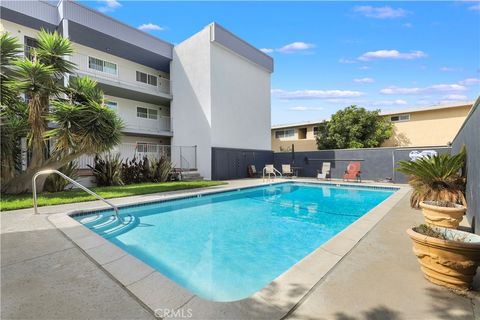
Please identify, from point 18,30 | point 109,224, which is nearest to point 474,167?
point 109,224

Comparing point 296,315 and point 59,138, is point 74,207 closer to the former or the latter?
point 59,138

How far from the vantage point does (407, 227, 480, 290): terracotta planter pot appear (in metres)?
2.40

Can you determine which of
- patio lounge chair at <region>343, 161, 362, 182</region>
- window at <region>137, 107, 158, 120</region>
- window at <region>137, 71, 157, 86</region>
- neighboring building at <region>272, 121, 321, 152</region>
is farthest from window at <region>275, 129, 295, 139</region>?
window at <region>137, 71, 157, 86</region>

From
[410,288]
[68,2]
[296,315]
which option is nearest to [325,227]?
[410,288]

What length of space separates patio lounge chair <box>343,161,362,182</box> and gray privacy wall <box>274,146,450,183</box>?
0.63 m

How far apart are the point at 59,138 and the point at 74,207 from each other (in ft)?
11.2

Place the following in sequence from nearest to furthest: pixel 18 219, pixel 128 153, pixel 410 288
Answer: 1. pixel 410 288
2. pixel 18 219
3. pixel 128 153

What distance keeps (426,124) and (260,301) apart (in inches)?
995

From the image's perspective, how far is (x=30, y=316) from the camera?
219 cm

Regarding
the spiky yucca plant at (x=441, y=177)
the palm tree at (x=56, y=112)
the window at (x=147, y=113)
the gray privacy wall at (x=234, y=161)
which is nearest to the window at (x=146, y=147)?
the window at (x=147, y=113)

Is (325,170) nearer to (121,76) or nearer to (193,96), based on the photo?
(193,96)

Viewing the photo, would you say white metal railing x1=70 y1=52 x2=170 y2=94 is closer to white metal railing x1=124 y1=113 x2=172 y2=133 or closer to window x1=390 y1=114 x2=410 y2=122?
white metal railing x1=124 y1=113 x2=172 y2=133

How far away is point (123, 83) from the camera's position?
53.8 ft

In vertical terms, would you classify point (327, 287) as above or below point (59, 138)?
below
